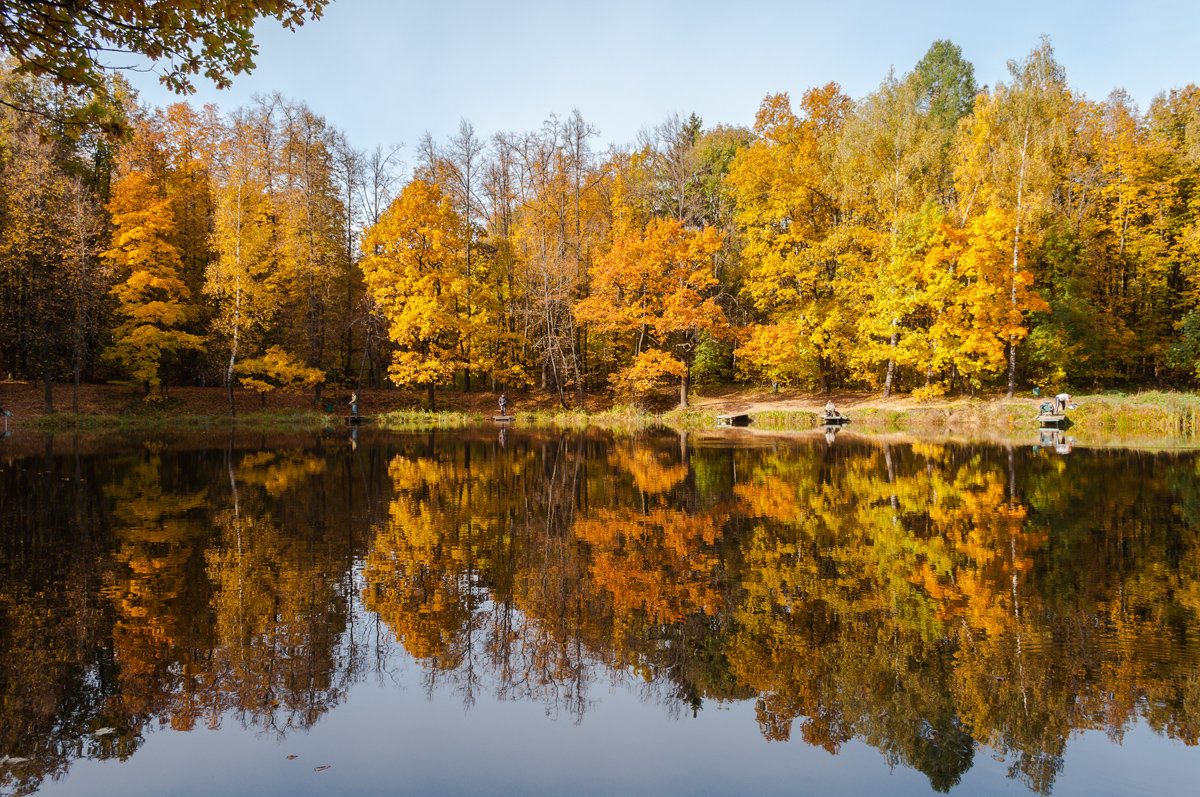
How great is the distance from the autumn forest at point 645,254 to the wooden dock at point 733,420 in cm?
332

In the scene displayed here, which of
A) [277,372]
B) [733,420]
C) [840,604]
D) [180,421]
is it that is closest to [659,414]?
[733,420]

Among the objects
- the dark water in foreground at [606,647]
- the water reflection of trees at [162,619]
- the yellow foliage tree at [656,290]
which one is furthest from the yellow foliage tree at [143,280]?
the dark water in foreground at [606,647]

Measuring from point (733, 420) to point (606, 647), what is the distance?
2716 centimetres

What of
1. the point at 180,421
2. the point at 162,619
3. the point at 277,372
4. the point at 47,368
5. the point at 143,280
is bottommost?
the point at 162,619

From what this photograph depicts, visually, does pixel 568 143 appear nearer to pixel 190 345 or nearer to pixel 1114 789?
pixel 190 345

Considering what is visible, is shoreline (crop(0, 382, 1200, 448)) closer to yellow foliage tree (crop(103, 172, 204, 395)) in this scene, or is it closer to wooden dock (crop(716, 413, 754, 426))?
wooden dock (crop(716, 413, 754, 426))

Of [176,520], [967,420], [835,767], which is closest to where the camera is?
[835,767]

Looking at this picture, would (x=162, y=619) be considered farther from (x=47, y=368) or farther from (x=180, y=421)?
(x=47, y=368)

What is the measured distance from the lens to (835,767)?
4102 mm

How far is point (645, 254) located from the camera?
32.6 m

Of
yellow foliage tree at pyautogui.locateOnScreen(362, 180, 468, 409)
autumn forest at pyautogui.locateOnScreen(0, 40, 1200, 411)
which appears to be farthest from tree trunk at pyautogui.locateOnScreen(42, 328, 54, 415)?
yellow foliage tree at pyautogui.locateOnScreen(362, 180, 468, 409)

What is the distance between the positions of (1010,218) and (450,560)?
29.5 metres

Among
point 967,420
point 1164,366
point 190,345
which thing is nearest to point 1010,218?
point 967,420

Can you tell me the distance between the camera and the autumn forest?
29.6 m
